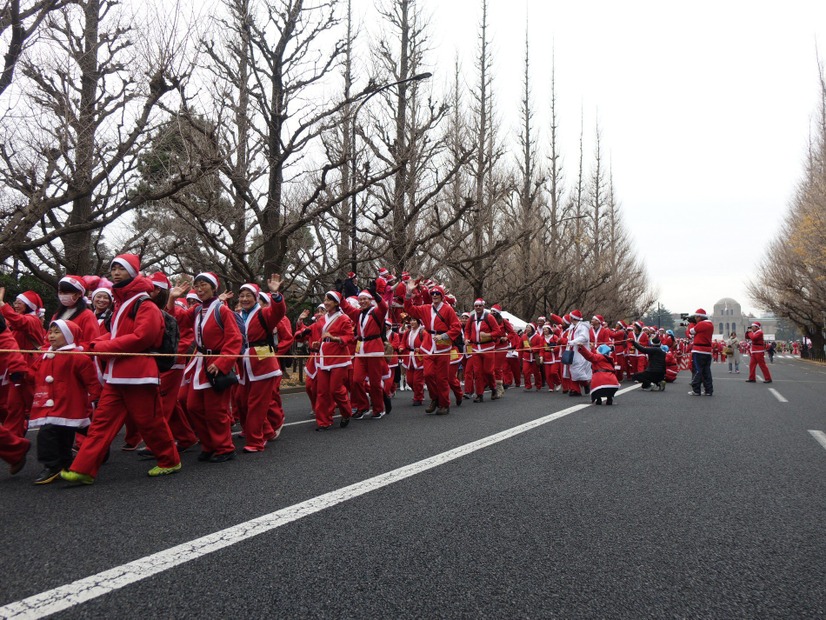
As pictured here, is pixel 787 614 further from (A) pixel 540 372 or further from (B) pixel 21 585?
(A) pixel 540 372

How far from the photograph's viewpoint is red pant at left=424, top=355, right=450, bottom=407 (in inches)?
408

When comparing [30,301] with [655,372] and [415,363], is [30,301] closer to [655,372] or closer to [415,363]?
[415,363]

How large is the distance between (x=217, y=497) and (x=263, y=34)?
13830 millimetres

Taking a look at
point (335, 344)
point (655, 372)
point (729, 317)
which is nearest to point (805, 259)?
point (655, 372)

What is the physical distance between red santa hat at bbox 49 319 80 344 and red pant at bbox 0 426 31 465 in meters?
0.89

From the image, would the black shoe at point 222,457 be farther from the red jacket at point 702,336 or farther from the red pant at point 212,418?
the red jacket at point 702,336

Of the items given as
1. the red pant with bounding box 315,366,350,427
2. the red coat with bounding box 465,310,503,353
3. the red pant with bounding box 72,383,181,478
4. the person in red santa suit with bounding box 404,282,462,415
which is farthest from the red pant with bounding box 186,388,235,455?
the red coat with bounding box 465,310,503,353

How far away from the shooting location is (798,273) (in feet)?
156

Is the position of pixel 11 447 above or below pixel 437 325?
below

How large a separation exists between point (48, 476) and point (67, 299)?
1.57 m

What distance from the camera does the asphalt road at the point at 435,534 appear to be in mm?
2826

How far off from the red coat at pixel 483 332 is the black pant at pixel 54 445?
8.52 meters

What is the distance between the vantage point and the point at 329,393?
8.62m

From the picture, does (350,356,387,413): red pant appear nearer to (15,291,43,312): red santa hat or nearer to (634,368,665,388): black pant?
(15,291,43,312): red santa hat
